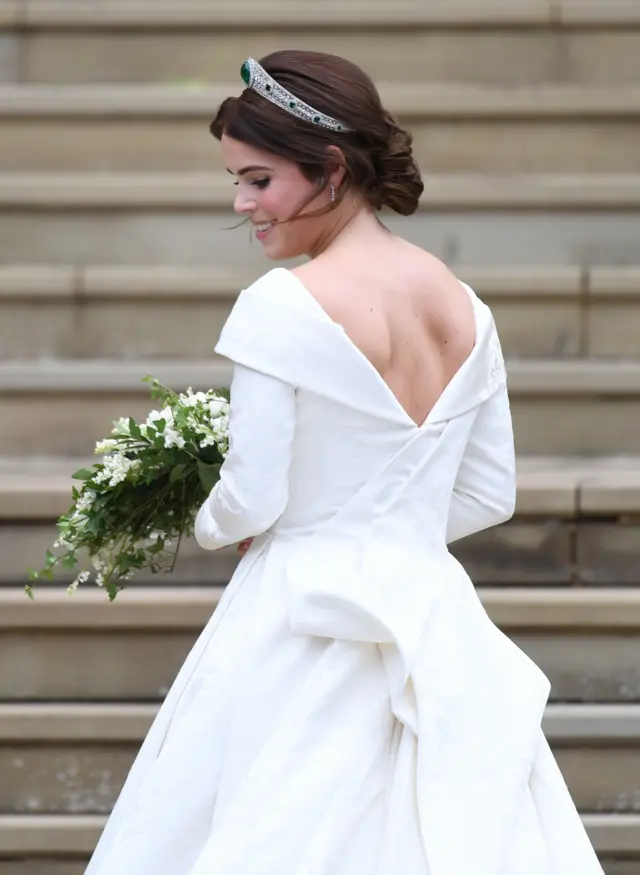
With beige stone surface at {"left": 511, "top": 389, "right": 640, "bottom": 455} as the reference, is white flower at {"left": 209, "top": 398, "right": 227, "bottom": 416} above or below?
above

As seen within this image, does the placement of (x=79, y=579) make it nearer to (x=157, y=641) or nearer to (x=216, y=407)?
(x=216, y=407)

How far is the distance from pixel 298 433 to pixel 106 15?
3766 mm

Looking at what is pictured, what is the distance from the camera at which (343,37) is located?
18.2ft

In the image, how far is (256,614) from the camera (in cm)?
237

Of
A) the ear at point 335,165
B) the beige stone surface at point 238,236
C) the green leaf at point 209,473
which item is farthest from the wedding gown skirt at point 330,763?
the beige stone surface at point 238,236

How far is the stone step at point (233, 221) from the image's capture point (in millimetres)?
5117

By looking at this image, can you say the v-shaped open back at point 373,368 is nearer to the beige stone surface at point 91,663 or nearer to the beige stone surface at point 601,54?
the beige stone surface at point 91,663

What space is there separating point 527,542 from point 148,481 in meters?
1.90

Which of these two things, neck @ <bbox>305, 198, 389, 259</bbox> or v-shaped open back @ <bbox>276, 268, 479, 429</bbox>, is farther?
neck @ <bbox>305, 198, 389, 259</bbox>

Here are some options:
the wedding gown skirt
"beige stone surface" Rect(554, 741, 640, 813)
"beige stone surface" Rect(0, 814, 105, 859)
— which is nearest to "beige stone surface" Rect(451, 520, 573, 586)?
"beige stone surface" Rect(554, 741, 640, 813)

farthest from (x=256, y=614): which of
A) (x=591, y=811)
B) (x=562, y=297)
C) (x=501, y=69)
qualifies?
(x=501, y=69)

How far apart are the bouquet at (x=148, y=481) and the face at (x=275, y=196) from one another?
1.15 feet

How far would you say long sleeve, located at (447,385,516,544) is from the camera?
8.25 feet

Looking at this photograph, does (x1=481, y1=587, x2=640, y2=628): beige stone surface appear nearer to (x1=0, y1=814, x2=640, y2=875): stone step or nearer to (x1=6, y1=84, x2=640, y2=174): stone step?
(x1=0, y1=814, x2=640, y2=875): stone step
